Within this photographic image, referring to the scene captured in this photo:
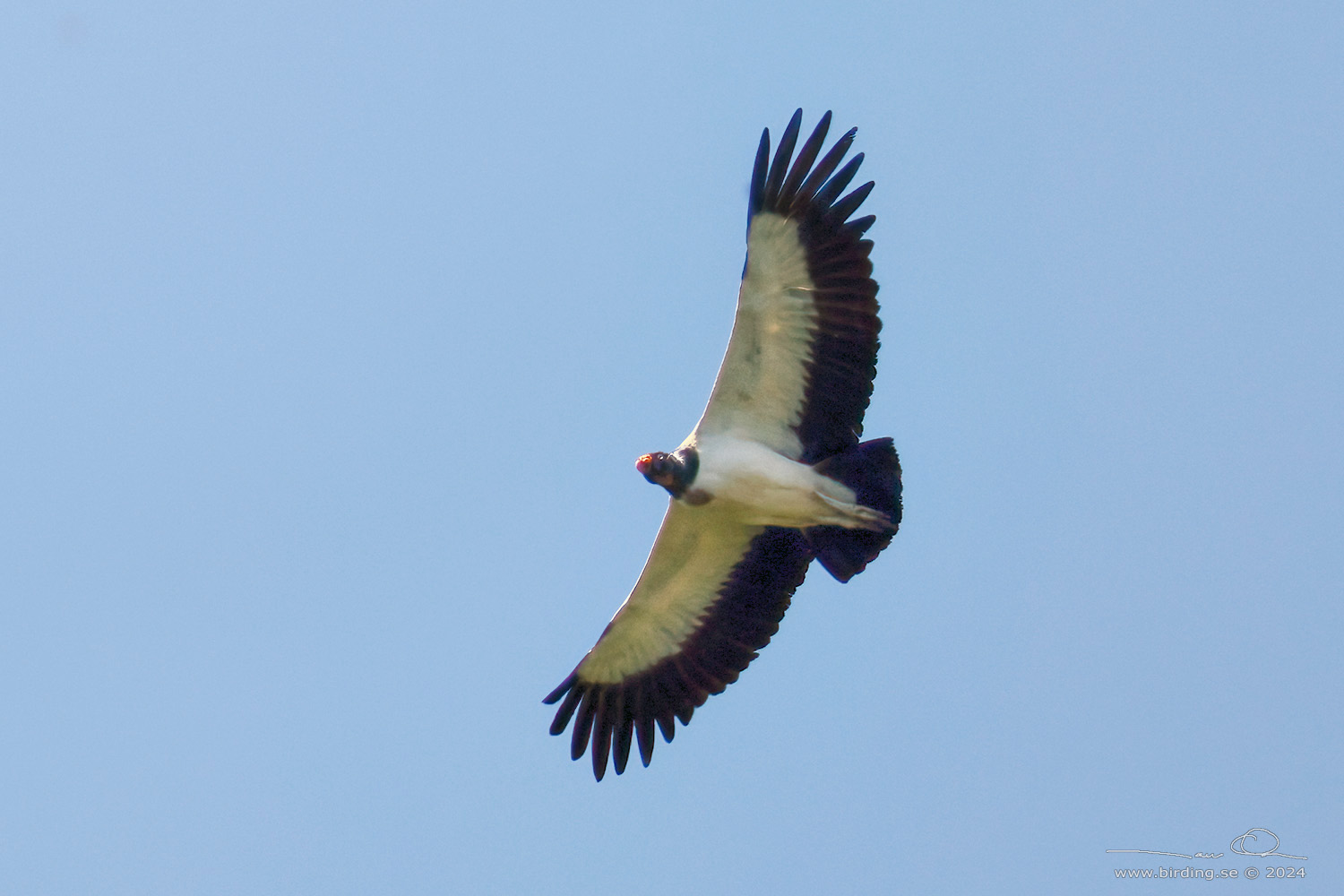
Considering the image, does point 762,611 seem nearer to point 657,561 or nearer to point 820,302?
point 657,561

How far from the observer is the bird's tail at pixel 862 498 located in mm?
10539

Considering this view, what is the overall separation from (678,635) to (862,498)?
2024 mm

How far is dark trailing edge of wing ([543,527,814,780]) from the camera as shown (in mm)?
11258

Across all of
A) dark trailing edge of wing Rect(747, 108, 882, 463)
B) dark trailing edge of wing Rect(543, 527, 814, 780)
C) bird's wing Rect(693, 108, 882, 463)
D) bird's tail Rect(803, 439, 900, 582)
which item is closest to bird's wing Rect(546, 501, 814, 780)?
dark trailing edge of wing Rect(543, 527, 814, 780)

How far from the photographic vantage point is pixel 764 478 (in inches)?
417

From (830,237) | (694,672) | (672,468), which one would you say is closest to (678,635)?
(694,672)

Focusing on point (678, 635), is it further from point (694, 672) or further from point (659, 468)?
point (659, 468)

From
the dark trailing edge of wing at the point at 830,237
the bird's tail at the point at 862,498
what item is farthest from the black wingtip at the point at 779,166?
the bird's tail at the point at 862,498

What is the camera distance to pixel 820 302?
1035 centimetres

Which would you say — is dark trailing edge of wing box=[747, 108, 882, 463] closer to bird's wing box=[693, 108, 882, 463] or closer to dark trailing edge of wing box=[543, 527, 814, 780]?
bird's wing box=[693, 108, 882, 463]

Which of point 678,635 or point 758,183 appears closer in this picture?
point 758,183

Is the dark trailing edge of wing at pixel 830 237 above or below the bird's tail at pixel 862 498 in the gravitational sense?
above

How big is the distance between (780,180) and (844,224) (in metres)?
0.58

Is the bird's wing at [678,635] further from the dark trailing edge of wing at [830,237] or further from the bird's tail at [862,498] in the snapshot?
the dark trailing edge of wing at [830,237]
